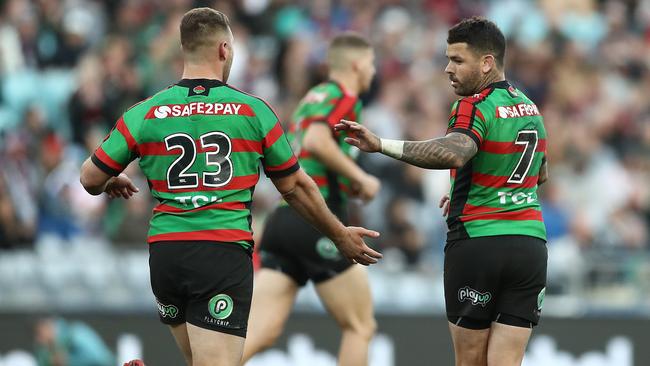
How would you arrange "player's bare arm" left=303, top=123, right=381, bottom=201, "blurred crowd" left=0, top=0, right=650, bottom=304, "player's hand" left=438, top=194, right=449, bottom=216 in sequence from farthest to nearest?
1. "blurred crowd" left=0, top=0, right=650, bottom=304
2. "player's bare arm" left=303, top=123, right=381, bottom=201
3. "player's hand" left=438, top=194, right=449, bottom=216

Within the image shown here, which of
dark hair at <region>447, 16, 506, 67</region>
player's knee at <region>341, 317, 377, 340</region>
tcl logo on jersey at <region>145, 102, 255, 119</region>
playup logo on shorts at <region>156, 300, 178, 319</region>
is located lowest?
player's knee at <region>341, 317, 377, 340</region>

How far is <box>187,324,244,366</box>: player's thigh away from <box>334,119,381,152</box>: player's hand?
50.3 inches

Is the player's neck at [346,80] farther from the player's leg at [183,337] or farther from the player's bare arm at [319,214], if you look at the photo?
the player's leg at [183,337]

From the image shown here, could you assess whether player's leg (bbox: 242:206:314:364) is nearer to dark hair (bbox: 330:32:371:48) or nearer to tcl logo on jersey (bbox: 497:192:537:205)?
dark hair (bbox: 330:32:371:48)

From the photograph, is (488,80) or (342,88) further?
(342,88)

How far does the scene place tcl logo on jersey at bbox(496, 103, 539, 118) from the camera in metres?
6.74

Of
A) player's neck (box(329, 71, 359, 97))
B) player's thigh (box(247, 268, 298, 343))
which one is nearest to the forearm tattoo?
player's neck (box(329, 71, 359, 97))

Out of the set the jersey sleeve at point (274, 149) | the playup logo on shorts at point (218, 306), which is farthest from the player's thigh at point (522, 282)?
the playup logo on shorts at point (218, 306)

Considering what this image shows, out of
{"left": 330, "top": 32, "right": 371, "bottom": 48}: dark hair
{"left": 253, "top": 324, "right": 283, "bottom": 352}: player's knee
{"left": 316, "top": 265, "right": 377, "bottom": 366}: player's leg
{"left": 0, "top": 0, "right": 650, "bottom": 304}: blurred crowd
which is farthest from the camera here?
{"left": 0, "top": 0, "right": 650, "bottom": 304}: blurred crowd

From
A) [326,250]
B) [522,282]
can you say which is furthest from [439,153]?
[326,250]

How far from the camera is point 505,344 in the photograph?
685 centimetres

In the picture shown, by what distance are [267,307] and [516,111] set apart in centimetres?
279

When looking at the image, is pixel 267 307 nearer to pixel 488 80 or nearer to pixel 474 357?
pixel 474 357

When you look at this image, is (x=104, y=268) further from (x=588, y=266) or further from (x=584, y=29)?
(x=584, y=29)
